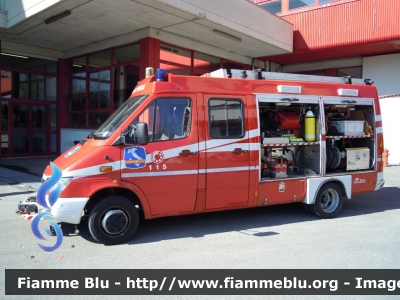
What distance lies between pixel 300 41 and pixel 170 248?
44.2 ft

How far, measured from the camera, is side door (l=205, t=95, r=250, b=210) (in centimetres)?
583

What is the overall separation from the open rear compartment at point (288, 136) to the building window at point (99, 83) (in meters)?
7.71

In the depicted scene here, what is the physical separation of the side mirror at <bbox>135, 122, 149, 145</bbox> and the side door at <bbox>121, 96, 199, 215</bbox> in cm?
14

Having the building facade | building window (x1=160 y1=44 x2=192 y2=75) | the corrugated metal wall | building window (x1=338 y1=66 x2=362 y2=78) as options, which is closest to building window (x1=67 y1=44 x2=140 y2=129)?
the building facade

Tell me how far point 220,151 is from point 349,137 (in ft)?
10.3

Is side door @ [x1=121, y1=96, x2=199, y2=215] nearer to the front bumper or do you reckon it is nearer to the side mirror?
the side mirror

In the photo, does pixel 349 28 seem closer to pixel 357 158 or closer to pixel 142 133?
pixel 357 158

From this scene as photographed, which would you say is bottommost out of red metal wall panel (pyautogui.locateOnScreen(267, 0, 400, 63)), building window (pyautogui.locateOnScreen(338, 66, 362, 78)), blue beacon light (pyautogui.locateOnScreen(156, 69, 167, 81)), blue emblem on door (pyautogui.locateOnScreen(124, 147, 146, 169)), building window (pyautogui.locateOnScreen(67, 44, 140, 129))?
blue emblem on door (pyautogui.locateOnScreen(124, 147, 146, 169))

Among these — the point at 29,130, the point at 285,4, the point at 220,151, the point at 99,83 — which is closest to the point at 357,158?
the point at 220,151

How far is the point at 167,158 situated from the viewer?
17.9ft

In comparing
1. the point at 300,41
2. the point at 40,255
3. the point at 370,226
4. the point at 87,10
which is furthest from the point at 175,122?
the point at 300,41

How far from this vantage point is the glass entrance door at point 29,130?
15422 millimetres

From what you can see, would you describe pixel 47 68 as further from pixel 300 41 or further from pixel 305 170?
pixel 305 170

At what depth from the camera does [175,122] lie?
5.59m
